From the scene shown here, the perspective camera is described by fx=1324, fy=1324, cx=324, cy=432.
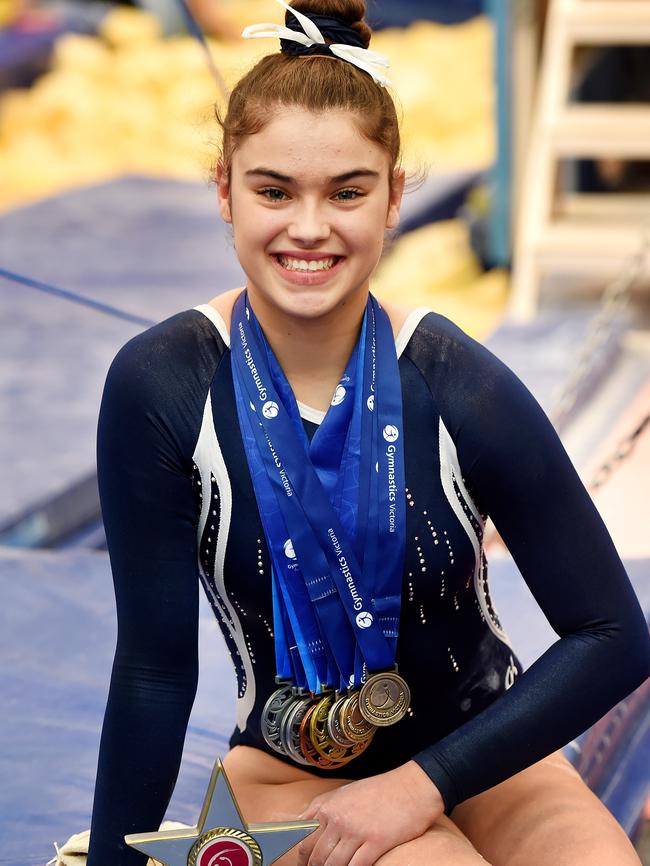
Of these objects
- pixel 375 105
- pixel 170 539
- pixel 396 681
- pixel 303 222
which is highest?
pixel 375 105

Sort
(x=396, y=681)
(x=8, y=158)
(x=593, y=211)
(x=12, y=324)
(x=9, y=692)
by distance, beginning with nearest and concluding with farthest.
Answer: (x=396, y=681)
(x=9, y=692)
(x=12, y=324)
(x=593, y=211)
(x=8, y=158)

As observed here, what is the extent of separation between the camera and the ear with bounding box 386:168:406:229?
1347 millimetres

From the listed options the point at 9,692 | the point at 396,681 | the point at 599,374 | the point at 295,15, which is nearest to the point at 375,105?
the point at 295,15

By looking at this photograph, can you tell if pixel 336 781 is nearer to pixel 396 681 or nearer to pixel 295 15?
pixel 396 681

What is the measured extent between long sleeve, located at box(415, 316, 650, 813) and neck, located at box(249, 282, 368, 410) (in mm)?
98

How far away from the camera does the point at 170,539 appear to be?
1308mm

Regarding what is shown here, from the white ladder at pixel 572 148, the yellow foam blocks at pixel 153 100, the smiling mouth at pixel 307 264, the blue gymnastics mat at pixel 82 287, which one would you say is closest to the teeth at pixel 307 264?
the smiling mouth at pixel 307 264

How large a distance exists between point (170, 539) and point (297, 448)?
0.16 m

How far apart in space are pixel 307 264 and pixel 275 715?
468 mm

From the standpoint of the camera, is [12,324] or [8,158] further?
[8,158]

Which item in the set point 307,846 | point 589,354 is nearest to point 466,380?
point 307,846

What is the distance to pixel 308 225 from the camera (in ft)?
4.09

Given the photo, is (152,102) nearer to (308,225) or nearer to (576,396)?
(576,396)

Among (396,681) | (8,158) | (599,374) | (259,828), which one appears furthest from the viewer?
(8,158)
